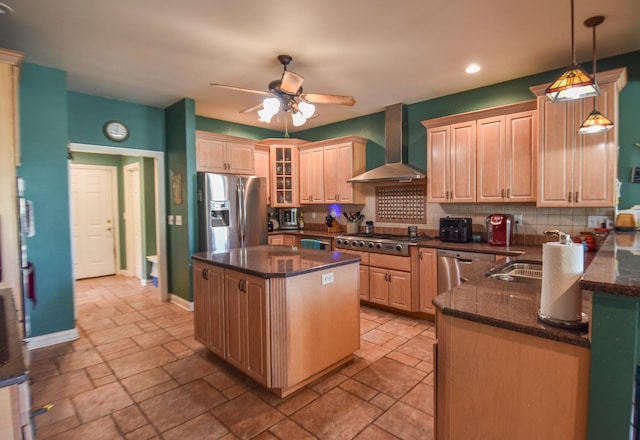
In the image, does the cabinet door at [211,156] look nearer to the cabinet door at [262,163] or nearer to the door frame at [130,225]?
the cabinet door at [262,163]

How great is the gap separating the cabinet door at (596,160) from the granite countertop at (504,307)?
178 centimetres

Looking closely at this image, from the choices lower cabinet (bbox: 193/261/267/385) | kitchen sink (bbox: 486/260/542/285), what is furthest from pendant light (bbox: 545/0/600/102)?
lower cabinet (bbox: 193/261/267/385)

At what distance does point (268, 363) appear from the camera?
225 cm

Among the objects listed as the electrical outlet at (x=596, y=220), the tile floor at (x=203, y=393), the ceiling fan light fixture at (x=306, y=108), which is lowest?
the tile floor at (x=203, y=393)

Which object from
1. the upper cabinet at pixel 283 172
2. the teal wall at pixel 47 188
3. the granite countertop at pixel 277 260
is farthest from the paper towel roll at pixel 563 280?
the upper cabinet at pixel 283 172

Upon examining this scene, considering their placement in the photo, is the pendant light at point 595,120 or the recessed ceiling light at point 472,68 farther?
the recessed ceiling light at point 472,68

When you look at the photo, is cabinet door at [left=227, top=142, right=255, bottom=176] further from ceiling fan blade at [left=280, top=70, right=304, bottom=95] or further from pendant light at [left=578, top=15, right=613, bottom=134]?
pendant light at [left=578, top=15, right=613, bottom=134]

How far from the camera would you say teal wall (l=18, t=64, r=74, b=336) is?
3136 millimetres

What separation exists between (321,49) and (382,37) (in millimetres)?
535

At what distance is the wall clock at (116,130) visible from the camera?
13.3ft

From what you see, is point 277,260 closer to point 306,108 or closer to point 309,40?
point 306,108

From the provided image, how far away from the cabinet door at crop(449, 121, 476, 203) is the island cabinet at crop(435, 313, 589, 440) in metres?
2.62

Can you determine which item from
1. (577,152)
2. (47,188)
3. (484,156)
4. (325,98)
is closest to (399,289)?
(484,156)

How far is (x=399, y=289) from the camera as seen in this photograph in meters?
3.89
